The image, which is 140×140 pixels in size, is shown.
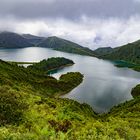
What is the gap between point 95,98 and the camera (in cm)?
13162

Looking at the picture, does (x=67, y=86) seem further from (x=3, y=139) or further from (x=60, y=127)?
(x=3, y=139)

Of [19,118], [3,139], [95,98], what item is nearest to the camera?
[3,139]

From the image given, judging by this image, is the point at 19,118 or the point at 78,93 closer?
the point at 19,118

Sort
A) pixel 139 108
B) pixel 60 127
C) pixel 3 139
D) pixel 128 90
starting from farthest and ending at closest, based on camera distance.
A: pixel 128 90, pixel 139 108, pixel 60 127, pixel 3 139

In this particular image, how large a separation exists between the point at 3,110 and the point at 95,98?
4170 inches

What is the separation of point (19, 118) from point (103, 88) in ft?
437

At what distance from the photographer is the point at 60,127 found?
32.9 metres

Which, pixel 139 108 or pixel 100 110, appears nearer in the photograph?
pixel 139 108

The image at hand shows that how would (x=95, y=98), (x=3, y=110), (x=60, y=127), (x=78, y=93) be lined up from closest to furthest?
(x=3, y=110) → (x=60, y=127) → (x=95, y=98) → (x=78, y=93)

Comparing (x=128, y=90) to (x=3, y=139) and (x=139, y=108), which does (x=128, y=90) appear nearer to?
(x=139, y=108)

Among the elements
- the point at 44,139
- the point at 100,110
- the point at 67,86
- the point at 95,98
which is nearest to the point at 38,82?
the point at 67,86

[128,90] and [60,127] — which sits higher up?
[60,127]

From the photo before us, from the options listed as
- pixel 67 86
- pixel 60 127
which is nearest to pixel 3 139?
pixel 60 127

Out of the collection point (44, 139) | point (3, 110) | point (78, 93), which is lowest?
point (78, 93)
